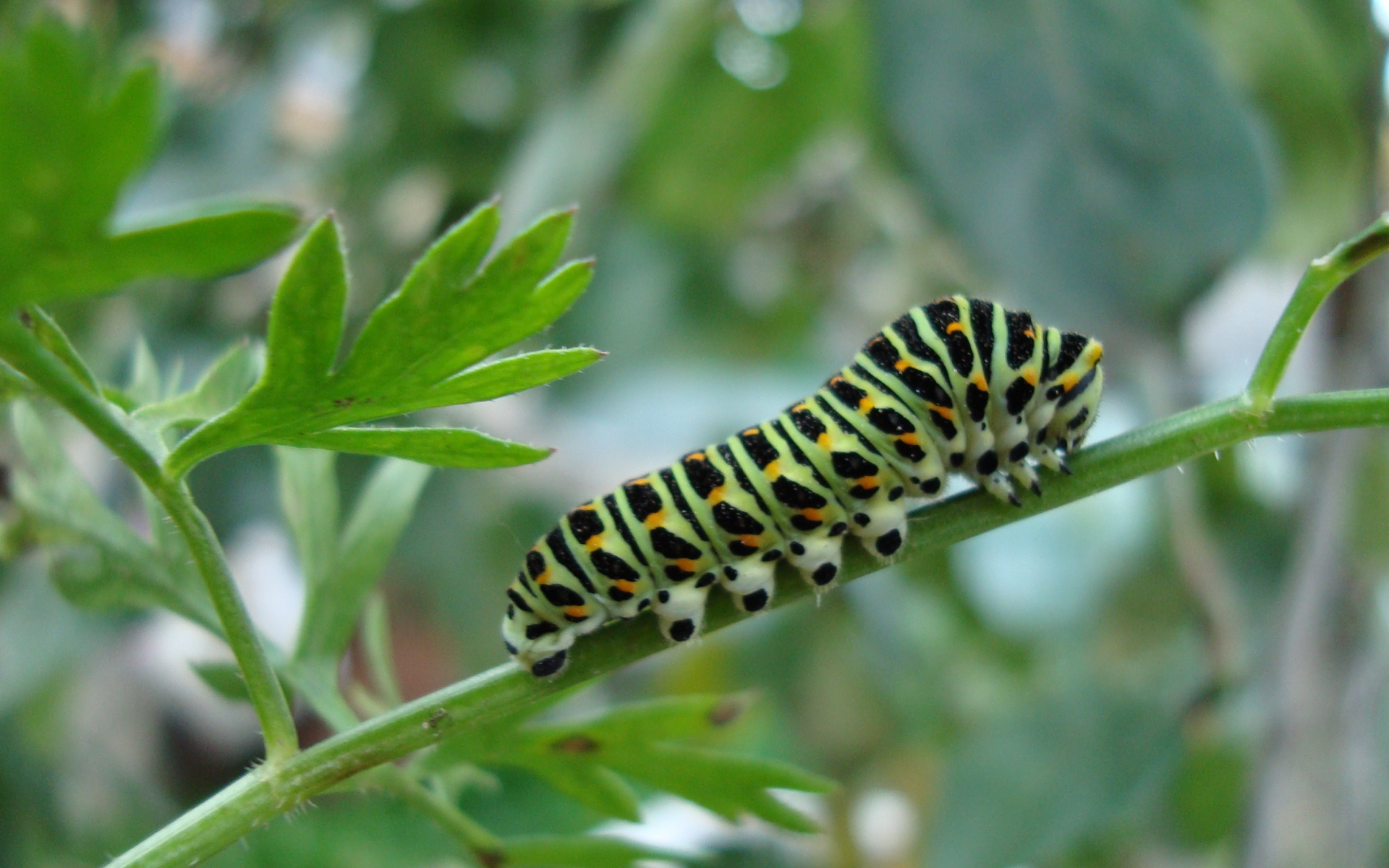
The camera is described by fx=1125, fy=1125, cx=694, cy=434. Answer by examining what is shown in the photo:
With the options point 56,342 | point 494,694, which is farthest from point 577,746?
point 56,342

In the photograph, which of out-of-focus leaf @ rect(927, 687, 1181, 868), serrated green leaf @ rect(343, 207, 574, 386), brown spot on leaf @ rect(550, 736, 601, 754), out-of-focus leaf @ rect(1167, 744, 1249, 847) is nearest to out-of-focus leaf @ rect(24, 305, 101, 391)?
serrated green leaf @ rect(343, 207, 574, 386)

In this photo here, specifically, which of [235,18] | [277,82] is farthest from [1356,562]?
[235,18]

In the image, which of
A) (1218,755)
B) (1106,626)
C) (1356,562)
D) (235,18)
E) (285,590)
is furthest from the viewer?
(285,590)

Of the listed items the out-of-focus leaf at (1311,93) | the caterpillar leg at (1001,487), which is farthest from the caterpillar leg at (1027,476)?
the out-of-focus leaf at (1311,93)

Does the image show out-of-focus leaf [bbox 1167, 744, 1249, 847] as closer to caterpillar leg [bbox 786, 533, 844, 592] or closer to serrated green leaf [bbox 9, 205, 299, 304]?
caterpillar leg [bbox 786, 533, 844, 592]

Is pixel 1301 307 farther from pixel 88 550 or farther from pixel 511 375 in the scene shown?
pixel 88 550

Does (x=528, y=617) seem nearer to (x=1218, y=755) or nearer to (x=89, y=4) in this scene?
(x=1218, y=755)

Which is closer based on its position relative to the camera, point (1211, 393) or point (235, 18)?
point (1211, 393)
